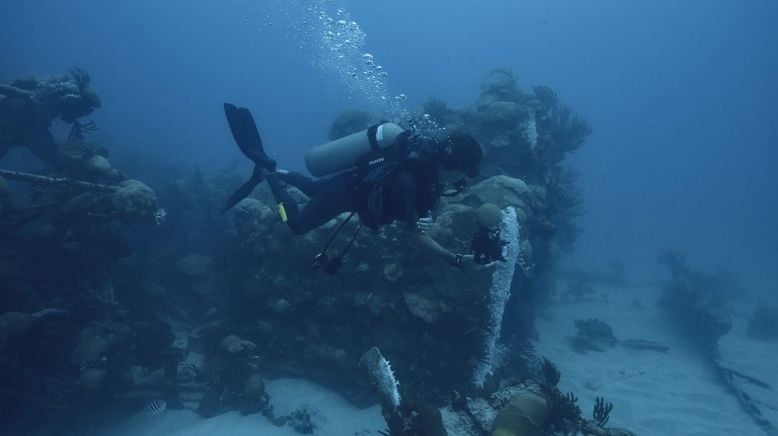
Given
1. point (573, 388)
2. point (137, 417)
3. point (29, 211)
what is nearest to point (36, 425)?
point (137, 417)

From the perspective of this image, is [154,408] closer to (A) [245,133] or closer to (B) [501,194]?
(A) [245,133]

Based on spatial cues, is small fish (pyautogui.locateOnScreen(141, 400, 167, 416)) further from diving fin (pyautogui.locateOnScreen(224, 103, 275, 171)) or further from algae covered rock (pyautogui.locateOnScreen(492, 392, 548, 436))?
algae covered rock (pyautogui.locateOnScreen(492, 392, 548, 436))

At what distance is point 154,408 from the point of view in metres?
8.08

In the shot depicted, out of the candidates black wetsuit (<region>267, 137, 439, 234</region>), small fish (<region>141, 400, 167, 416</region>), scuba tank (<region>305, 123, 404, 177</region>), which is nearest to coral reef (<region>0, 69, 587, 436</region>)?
small fish (<region>141, 400, 167, 416</region>)

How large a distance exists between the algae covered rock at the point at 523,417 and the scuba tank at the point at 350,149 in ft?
13.0

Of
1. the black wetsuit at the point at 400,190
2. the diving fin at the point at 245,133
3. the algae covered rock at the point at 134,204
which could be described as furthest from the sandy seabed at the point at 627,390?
the diving fin at the point at 245,133

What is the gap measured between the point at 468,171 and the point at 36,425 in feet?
32.0

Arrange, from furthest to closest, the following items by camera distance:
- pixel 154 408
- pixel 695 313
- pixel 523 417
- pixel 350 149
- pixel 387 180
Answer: pixel 695 313 → pixel 154 408 → pixel 350 149 → pixel 387 180 → pixel 523 417

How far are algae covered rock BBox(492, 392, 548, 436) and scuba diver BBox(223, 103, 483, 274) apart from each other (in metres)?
→ 1.97

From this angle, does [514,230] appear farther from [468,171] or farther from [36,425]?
[36,425]

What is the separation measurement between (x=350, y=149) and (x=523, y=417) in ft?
14.5

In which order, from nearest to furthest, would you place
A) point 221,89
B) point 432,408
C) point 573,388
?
point 432,408, point 573,388, point 221,89

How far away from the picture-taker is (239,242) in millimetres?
9766

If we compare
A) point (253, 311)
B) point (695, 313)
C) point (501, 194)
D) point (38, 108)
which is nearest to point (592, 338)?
point (695, 313)
